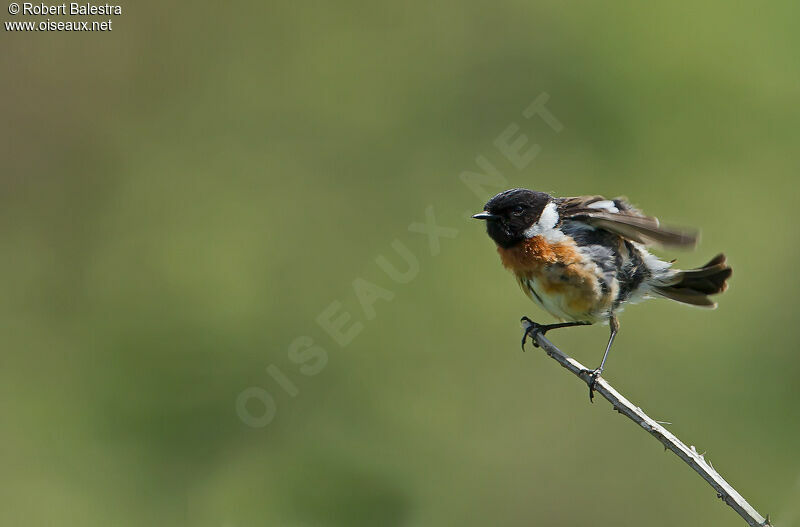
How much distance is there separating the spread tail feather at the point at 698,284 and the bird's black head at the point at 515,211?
1.09 m

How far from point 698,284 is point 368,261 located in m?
4.28

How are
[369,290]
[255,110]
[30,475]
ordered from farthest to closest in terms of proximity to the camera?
[255,110]
[369,290]
[30,475]

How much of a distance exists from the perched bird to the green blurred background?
2.56 metres

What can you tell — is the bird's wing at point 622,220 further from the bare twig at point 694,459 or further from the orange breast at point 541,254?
the bare twig at point 694,459

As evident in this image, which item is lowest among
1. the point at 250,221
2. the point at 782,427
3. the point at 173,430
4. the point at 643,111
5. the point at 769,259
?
the point at 782,427

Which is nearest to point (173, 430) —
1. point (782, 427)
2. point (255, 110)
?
point (255, 110)

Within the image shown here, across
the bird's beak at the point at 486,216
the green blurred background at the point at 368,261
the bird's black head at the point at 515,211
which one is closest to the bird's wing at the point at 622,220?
the bird's black head at the point at 515,211

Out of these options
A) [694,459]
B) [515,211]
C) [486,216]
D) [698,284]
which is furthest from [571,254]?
[694,459]

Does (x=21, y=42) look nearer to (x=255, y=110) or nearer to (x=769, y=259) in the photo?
(x=255, y=110)

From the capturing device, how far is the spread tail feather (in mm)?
5785

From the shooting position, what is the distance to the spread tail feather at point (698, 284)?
5.79 meters

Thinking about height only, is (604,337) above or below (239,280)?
below

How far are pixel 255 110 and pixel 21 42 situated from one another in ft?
9.80

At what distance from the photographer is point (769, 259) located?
9.52 metres
